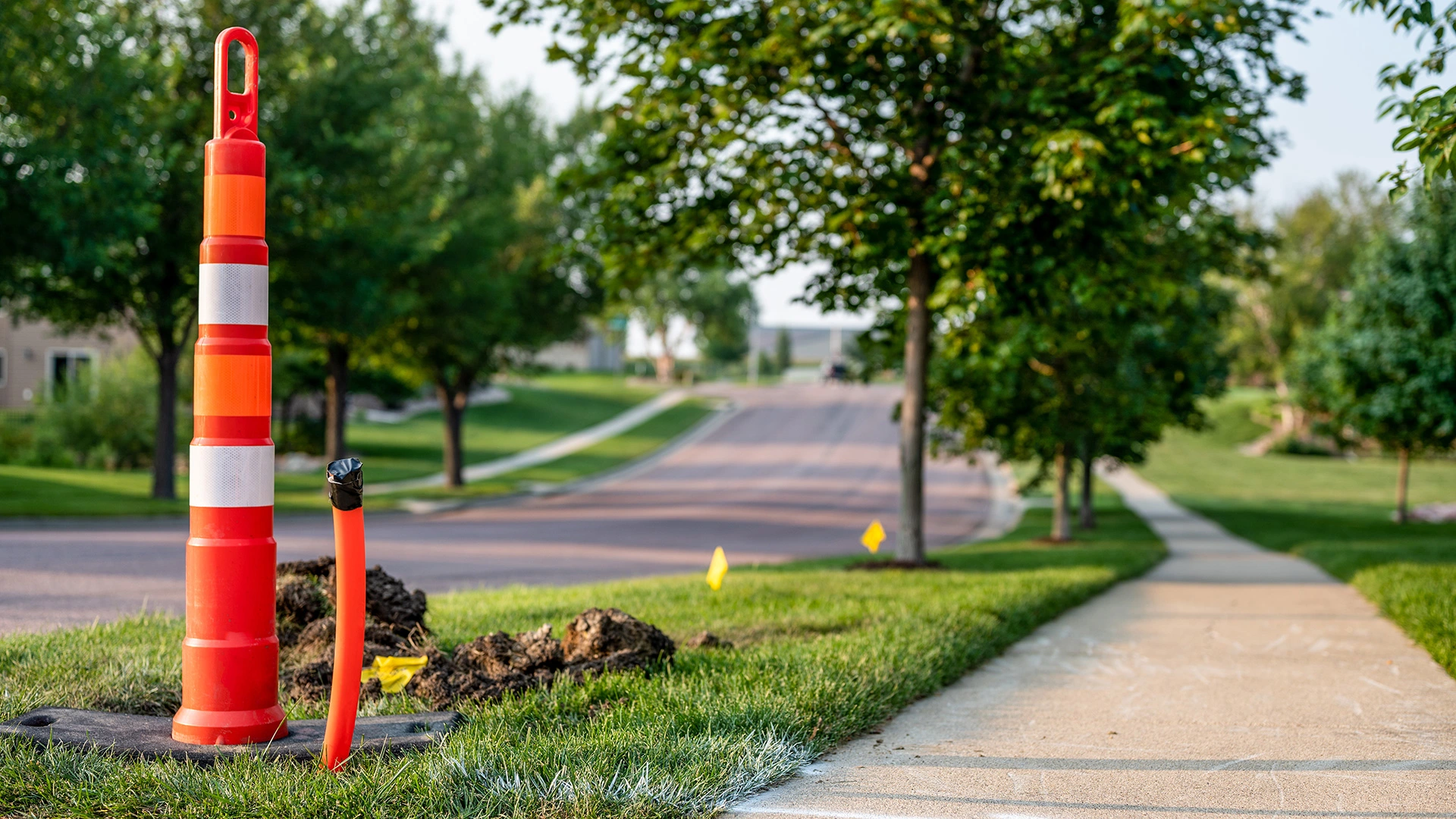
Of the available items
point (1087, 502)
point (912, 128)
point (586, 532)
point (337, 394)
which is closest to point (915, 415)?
point (912, 128)

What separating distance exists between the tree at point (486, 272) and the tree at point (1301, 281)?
34.4m

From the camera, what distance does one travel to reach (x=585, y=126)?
31.1 m

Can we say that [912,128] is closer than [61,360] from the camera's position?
Yes

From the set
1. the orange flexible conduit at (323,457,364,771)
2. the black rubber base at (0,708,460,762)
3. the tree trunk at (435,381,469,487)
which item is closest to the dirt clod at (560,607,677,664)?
the black rubber base at (0,708,460,762)

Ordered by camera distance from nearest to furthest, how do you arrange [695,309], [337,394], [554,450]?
1. [337,394]
2. [554,450]
3. [695,309]

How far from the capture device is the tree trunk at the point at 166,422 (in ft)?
66.5

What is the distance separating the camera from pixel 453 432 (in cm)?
2861

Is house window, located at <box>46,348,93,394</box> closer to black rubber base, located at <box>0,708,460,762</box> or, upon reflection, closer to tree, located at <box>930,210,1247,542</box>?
tree, located at <box>930,210,1247,542</box>

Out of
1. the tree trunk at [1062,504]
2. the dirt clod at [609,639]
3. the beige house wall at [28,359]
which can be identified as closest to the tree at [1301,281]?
the tree trunk at [1062,504]

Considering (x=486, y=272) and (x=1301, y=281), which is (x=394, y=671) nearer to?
(x=486, y=272)

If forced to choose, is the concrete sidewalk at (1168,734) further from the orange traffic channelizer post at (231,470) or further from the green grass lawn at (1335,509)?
the orange traffic channelizer post at (231,470)

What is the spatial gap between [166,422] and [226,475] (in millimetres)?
18418

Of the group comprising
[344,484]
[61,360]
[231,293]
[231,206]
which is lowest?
[344,484]

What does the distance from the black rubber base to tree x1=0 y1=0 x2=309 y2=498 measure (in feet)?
44.6
